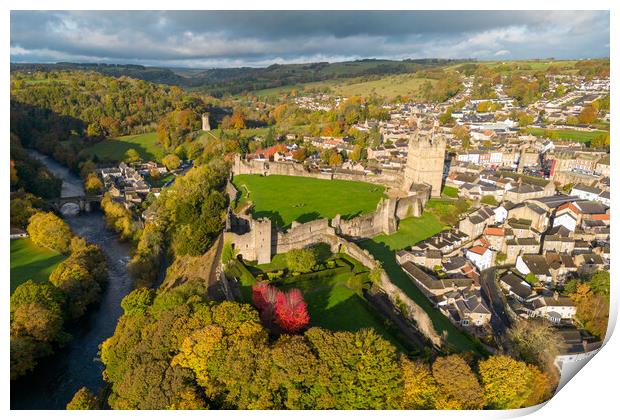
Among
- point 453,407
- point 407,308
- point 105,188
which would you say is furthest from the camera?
point 105,188

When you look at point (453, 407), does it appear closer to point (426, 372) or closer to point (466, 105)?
point (426, 372)

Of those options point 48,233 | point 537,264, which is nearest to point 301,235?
point 537,264

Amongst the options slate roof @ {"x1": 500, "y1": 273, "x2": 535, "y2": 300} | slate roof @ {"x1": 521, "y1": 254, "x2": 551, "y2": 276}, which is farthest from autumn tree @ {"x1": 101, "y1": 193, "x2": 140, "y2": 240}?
slate roof @ {"x1": 521, "y1": 254, "x2": 551, "y2": 276}

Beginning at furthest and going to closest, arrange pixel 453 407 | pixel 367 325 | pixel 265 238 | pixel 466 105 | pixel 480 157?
pixel 466 105 → pixel 480 157 → pixel 265 238 → pixel 367 325 → pixel 453 407

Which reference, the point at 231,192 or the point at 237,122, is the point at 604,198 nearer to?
the point at 231,192

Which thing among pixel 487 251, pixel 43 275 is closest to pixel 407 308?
pixel 487 251

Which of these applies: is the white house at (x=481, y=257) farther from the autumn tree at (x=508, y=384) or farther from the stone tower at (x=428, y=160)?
the stone tower at (x=428, y=160)
